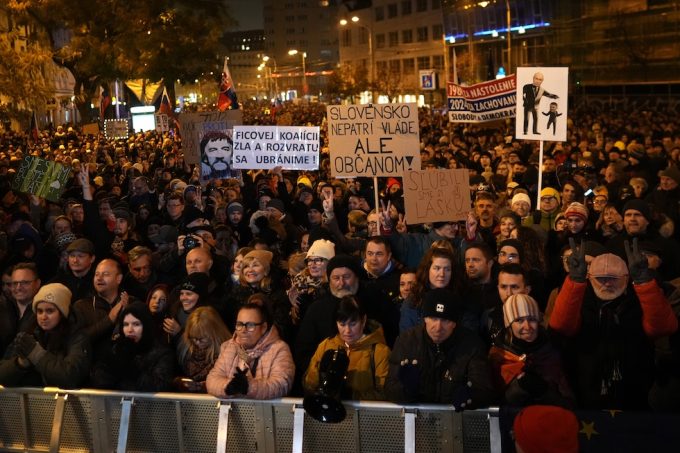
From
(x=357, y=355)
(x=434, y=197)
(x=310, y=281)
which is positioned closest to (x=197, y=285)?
(x=310, y=281)

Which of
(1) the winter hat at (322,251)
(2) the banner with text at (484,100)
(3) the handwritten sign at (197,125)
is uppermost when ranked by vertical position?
(2) the banner with text at (484,100)

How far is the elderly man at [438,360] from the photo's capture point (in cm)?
464

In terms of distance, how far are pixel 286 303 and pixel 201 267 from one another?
3.69ft

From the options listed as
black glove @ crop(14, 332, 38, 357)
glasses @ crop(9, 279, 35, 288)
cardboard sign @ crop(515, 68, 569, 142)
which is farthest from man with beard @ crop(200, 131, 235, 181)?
black glove @ crop(14, 332, 38, 357)

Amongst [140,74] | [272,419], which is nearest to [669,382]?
[272,419]

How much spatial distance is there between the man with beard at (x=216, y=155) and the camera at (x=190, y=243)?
4.96m

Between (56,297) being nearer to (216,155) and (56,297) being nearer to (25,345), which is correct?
(25,345)

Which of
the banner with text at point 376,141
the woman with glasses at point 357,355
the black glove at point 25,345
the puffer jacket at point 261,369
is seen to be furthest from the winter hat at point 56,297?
the banner with text at point 376,141

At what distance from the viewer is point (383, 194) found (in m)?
12.7

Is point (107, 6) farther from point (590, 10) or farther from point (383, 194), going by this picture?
point (590, 10)

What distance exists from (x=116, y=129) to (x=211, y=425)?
23165 mm

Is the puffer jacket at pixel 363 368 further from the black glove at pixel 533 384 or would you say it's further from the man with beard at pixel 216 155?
the man with beard at pixel 216 155

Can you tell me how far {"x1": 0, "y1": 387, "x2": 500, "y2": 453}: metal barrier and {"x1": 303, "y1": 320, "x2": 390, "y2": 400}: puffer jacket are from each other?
1.12ft

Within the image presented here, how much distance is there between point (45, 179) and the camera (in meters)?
10.8
